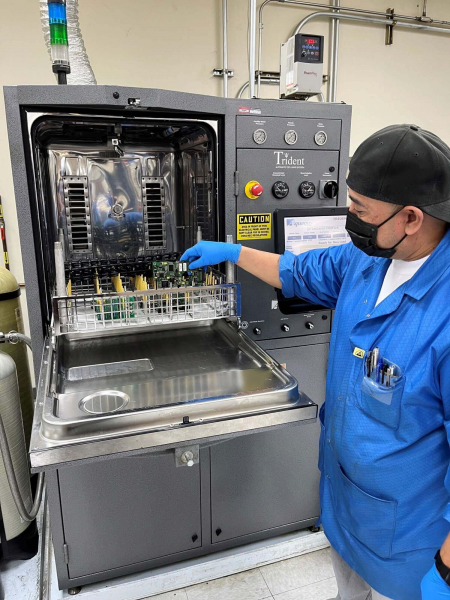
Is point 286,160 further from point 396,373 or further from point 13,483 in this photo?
point 13,483

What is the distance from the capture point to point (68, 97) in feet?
4.00

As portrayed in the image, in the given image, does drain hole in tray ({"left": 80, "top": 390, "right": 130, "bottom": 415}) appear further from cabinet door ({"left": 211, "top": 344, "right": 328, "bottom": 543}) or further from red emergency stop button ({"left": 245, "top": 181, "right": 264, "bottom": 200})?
red emergency stop button ({"left": 245, "top": 181, "right": 264, "bottom": 200})

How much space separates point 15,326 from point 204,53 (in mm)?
2072

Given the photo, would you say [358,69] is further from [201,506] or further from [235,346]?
[201,506]

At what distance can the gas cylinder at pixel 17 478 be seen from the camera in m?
1.62

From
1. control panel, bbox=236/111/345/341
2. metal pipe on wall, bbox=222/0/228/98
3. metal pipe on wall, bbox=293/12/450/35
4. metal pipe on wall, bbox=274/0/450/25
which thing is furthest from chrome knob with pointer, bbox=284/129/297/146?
metal pipe on wall, bbox=274/0/450/25

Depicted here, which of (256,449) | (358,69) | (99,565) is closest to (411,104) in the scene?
(358,69)

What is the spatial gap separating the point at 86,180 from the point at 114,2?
5.22 ft

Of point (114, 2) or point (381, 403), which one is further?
point (114, 2)

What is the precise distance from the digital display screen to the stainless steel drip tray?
16.0 inches

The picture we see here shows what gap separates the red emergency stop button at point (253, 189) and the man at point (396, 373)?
0.52 metres

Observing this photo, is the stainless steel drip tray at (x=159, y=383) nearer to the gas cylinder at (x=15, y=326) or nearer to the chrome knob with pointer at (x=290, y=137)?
the gas cylinder at (x=15, y=326)

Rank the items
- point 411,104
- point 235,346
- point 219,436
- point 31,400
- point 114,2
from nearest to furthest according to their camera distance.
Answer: point 219,436 < point 235,346 < point 31,400 < point 114,2 < point 411,104

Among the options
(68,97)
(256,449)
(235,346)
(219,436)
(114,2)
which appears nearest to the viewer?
(219,436)
